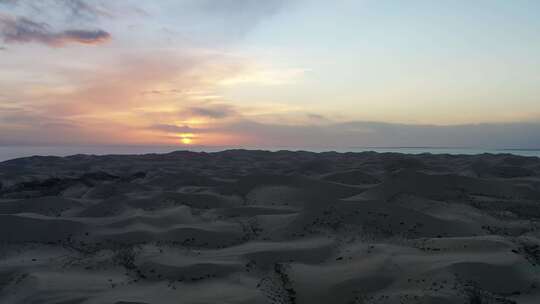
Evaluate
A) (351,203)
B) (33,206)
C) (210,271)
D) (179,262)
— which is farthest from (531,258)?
(33,206)

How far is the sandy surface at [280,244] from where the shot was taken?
4.52 meters

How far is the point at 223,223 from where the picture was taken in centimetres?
786

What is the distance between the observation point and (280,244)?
641cm

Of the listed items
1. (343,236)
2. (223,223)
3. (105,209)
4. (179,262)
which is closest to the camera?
(179,262)

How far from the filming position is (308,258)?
5719 millimetres

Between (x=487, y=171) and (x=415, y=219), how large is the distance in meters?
9.48

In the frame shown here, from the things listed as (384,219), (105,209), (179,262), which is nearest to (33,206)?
(105,209)

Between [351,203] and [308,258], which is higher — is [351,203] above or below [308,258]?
above

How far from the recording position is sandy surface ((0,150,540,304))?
14.8 feet

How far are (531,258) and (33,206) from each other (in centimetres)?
924

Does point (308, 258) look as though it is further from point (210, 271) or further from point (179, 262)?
point (179, 262)

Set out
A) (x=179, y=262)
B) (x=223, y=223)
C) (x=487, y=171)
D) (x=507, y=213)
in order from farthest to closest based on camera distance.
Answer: (x=487, y=171)
(x=507, y=213)
(x=223, y=223)
(x=179, y=262)

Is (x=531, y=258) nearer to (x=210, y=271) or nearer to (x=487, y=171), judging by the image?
(x=210, y=271)

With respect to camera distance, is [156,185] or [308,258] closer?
[308,258]
